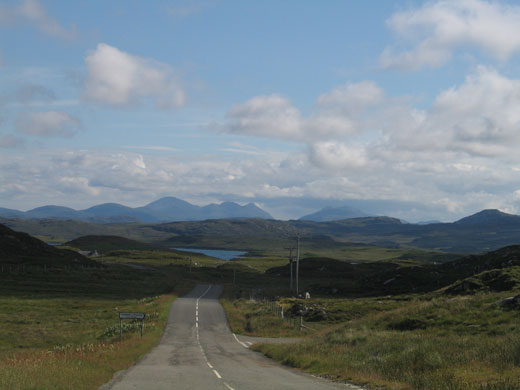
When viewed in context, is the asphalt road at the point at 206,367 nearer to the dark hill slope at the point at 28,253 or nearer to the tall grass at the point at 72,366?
the tall grass at the point at 72,366

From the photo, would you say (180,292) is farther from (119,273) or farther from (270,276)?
(270,276)

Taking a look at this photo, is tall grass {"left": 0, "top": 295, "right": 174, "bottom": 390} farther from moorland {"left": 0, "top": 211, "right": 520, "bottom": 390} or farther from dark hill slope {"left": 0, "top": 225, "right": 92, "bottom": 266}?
dark hill slope {"left": 0, "top": 225, "right": 92, "bottom": 266}

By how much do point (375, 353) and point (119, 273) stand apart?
115591 millimetres

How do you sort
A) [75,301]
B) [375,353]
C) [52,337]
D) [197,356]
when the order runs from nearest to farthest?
1. [375,353]
2. [197,356]
3. [52,337]
4. [75,301]

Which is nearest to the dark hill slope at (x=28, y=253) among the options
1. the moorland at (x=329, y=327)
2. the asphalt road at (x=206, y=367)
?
the moorland at (x=329, y=327)

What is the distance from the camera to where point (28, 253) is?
155250 millimetres

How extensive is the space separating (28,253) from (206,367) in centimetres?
14543

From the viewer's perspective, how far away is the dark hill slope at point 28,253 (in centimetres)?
14412

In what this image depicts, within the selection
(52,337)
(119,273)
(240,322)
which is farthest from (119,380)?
(119,273)

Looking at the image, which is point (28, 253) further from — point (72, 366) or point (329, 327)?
point (72, 366)

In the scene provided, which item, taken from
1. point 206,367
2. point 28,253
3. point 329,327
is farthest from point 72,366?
point 28,253

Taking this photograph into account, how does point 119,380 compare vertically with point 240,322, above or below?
above

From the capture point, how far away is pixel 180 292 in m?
96.2

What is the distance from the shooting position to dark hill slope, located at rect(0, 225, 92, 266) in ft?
473
